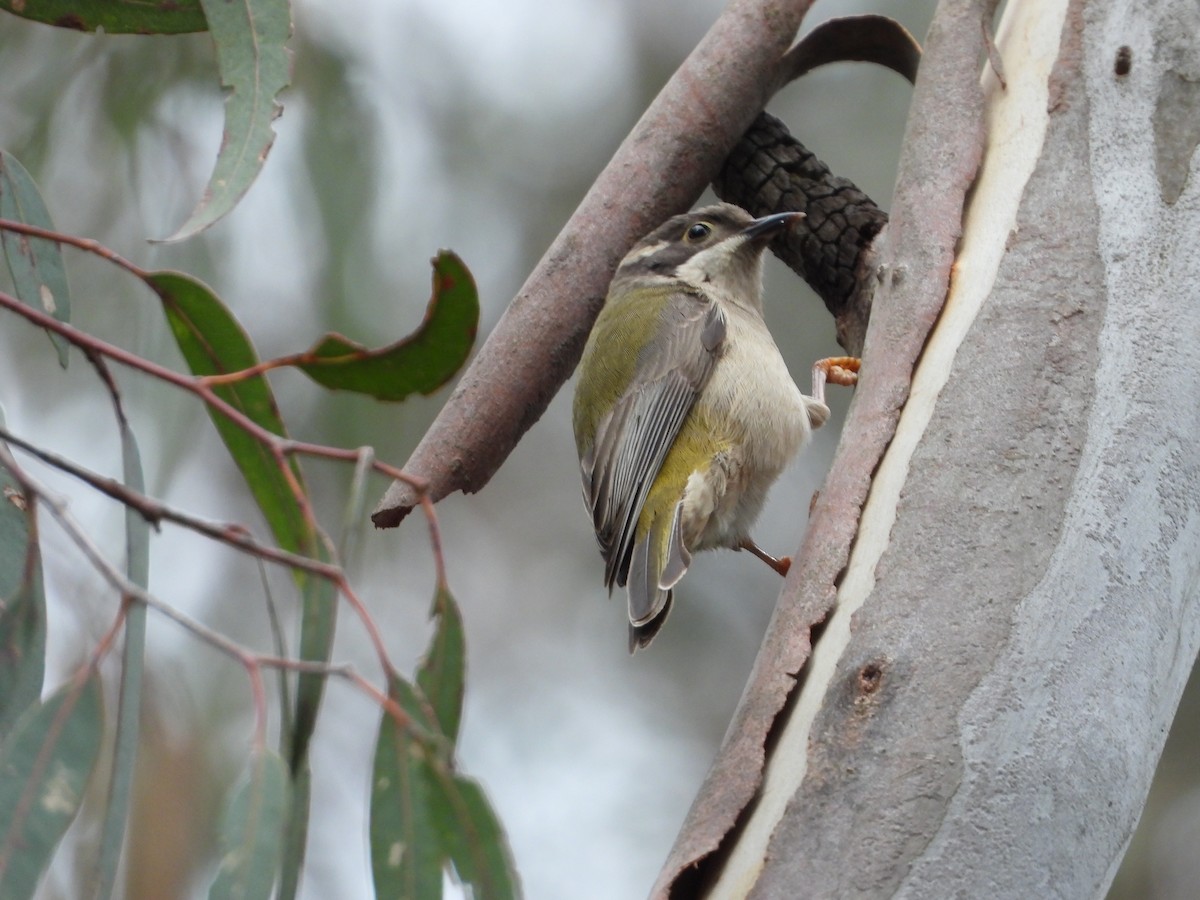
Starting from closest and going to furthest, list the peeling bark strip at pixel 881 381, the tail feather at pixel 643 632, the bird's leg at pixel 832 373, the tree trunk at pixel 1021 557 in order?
the tree trunk at pixel 1021 557, the peeling bark strip at pixel 881 381, the tail feather at pixel 643 632, the bird's leg at pixel 832 373

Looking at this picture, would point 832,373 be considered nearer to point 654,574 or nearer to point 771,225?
point 771,225

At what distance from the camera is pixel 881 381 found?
2.53 meters

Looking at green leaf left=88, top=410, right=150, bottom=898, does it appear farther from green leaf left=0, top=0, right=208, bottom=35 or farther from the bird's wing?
the bird's wing

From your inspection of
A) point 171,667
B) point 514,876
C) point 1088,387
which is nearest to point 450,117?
point 171,667

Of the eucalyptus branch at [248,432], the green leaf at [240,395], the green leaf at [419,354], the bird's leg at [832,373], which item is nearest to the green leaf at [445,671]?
the eucalyptus branch at [248,432]

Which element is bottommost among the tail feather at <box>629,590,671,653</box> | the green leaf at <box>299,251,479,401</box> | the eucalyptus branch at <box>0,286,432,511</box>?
the eucalyptus branch at <box>0,286,432,511</box>

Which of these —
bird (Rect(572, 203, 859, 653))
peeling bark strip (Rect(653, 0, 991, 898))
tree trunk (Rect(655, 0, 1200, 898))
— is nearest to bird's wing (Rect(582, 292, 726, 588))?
bird (Rect(572, 203, 859, 653))

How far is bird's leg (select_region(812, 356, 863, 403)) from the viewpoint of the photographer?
4.01 metres

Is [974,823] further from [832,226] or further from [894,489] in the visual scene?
[832,226]

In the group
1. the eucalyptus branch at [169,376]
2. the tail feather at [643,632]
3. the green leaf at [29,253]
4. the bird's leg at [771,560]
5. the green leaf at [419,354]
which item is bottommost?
the eucalyptus branch at [169,376]

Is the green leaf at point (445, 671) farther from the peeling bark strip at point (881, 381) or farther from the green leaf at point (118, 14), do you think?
the green leaf at point (118, 14)

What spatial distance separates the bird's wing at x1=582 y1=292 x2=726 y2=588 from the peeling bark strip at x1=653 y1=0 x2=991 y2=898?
103 centimetres

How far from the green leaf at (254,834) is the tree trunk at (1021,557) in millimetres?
639

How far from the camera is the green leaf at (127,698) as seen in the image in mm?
1800
